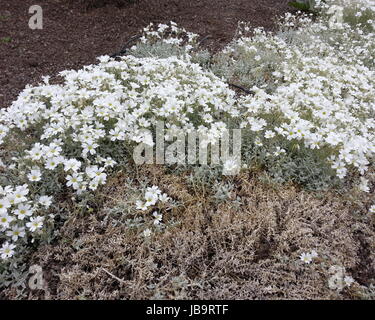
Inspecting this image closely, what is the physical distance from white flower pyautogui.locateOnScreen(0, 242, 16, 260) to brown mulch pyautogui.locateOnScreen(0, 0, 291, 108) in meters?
2.48

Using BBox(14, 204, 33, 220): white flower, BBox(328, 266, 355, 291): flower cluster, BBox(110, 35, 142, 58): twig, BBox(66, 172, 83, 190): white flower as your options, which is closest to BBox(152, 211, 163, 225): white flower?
BBox(66, 172, 83, 190): white flower

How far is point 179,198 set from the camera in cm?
279

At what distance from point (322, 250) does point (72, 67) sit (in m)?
4.15

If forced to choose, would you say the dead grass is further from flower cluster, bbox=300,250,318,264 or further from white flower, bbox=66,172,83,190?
white flower, bbox=66,172,83,190

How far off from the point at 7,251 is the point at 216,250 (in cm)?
147

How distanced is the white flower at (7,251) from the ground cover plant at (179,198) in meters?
0.02

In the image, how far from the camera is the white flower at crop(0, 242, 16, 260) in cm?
229

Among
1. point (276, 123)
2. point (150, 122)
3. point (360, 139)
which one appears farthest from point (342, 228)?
point (150, 122)

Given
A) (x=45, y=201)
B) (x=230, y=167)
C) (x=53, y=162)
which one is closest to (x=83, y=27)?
(x=53, y=162)

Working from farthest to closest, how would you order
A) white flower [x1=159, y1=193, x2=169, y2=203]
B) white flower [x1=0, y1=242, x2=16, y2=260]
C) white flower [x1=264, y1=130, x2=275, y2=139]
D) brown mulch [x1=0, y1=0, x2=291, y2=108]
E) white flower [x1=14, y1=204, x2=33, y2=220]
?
brown mulch [x1=0, y1=0, x2=291, y2=108] < white flower [x1=264, y1=130, x2=275, y2=139] < white flower [x1=159, y1=193, x2=169, y2=203] < white flower [x1=14, y1=204, x2=33, y2=220] < white flower [x1=0, y1=242, x2=16, y2=260]

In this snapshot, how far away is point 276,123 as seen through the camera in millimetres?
3369

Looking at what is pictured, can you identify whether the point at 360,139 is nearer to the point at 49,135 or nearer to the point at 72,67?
the point at 49,135

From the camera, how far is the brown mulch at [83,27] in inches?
193

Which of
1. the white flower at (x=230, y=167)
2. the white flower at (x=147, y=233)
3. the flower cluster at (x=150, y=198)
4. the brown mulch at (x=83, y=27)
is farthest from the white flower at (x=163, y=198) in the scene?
the brown mulch at (x=83, y=27)
